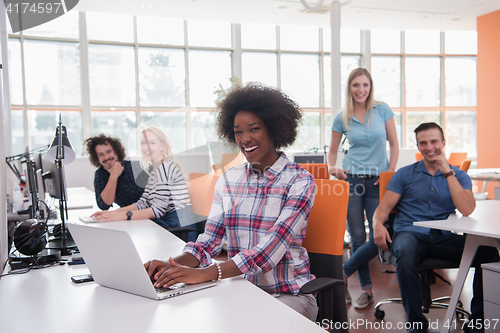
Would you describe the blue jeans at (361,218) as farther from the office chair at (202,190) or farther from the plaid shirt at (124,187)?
the plaid shirt at (124,187)

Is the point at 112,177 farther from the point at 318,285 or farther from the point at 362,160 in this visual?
the point at 318,285

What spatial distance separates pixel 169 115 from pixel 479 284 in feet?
6.06

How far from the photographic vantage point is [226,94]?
5.64 feet

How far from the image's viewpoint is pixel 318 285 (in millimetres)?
1325

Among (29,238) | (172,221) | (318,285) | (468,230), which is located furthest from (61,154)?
(468,230)

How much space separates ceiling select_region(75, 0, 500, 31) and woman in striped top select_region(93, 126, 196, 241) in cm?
540

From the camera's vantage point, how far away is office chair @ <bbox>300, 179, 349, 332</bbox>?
57.6 inches

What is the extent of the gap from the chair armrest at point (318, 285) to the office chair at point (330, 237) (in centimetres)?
9

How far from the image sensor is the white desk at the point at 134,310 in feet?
3.05

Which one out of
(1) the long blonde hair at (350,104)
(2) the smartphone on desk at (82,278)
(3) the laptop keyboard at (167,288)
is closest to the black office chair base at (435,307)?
(1) the long blonde hair at (350,104)

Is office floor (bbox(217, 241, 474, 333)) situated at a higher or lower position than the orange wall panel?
lower

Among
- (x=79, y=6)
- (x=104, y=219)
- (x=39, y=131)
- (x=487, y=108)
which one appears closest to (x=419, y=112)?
(x=487, y=108)

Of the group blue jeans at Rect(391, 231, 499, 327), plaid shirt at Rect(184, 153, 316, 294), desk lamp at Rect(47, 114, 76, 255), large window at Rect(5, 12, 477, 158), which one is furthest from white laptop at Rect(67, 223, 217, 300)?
large window at Rect(5, 12, 477, 158)

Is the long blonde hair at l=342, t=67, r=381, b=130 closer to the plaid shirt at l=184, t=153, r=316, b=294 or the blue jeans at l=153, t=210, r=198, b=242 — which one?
the blue jeans at l=153, t=210, r=198, b=242
